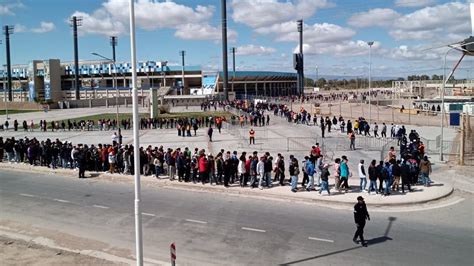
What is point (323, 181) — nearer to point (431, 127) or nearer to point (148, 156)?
point (148, 156)

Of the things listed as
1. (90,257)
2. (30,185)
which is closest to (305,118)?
(30,185)

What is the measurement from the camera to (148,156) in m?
20.0

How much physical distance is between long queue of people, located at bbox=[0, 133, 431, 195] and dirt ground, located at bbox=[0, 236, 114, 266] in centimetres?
797

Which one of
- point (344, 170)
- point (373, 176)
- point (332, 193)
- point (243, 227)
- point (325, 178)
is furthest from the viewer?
point (332, 193)

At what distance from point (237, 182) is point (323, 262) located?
902cm

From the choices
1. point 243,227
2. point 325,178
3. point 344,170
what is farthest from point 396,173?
point 243,227

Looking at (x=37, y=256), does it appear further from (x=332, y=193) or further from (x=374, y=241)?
(x=332, y=193)

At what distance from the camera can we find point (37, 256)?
413 inches

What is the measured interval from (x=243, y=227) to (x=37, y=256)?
5408mm

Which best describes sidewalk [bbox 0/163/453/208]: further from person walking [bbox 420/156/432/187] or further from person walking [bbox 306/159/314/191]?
person walking [bbox 420/156/432/187]

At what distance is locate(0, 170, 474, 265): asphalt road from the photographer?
34.2ft

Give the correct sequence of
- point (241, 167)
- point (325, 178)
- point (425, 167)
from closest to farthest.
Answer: point (325, 178), point (425, 167), point (241, 167)

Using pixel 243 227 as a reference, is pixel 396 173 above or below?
above

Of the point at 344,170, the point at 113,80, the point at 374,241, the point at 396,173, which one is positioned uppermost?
the point at 113,80
